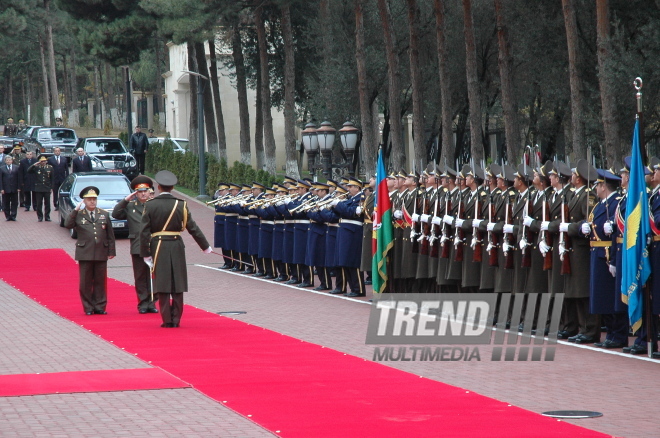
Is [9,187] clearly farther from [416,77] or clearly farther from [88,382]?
[88,382]

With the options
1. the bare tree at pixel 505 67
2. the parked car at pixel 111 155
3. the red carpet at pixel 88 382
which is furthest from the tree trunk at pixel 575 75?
the parked car at pixel 111 155

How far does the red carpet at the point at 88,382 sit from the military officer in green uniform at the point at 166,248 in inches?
131

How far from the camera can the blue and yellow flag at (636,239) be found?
11062 mm

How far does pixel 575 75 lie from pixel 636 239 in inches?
465

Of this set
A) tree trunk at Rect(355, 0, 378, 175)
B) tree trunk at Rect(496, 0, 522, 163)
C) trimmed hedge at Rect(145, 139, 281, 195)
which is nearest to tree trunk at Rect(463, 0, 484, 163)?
tree trunk at Rect(496, 0, 522, 163)

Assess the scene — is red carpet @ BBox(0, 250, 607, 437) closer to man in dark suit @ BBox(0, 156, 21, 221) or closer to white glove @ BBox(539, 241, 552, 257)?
white glove @ BBox(539, 241, 552, 257)

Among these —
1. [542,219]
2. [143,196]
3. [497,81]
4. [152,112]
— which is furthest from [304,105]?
[152,112]

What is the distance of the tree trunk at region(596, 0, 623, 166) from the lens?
830 inches

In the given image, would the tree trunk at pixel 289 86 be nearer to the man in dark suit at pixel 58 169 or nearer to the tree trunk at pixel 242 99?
the tree trunk at pixel 242 99

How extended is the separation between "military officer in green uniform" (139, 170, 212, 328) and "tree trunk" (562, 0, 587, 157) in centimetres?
1109

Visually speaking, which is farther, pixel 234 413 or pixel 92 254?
pixel 92 254

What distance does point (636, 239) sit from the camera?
11109 mm

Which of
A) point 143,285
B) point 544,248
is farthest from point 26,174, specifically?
point 544,248

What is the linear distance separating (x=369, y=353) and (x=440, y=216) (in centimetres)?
403
